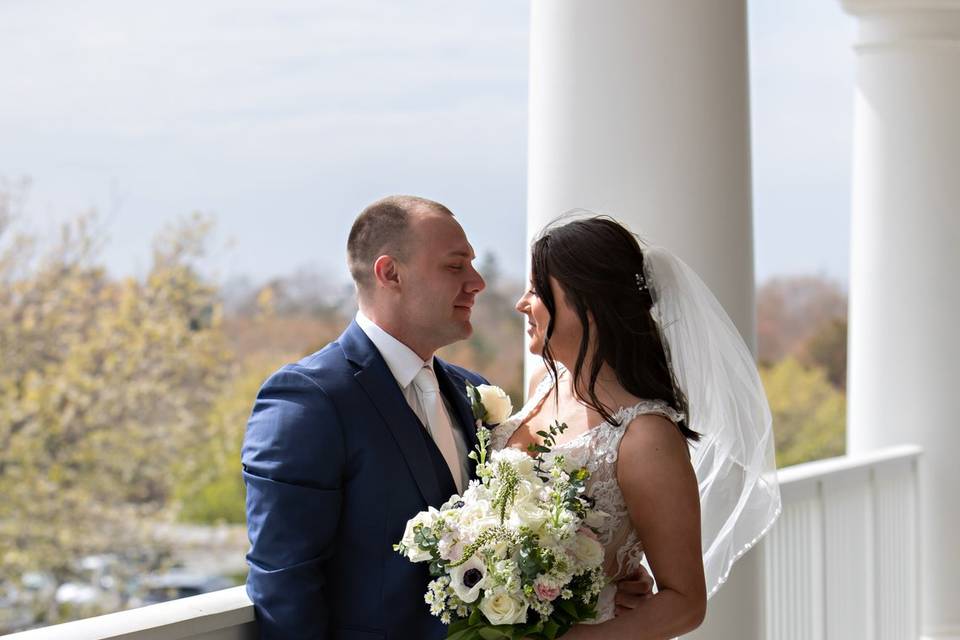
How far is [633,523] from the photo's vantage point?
319 centimetres

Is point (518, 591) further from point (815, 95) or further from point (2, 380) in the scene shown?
point (815, 95)

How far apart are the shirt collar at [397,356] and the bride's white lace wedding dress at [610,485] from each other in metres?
→ 0.43

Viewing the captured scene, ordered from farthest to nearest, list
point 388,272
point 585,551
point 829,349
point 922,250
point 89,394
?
point 829,349 < point 89,394 < point 922,250 < point 388,272 < point 585,551

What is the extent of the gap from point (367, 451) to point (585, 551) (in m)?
0.59

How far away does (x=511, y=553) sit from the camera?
2.84 meters

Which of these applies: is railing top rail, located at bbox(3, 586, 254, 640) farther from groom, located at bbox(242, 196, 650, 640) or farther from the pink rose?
the pink rose

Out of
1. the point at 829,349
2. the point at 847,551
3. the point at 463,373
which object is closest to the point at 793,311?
the point at 829,349

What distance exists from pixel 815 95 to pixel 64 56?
18.8 metres

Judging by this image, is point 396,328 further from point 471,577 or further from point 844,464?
point 844,464

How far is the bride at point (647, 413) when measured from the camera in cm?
310

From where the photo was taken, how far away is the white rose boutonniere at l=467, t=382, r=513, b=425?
3.37 meters

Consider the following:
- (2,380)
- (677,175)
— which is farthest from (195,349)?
(677,175)

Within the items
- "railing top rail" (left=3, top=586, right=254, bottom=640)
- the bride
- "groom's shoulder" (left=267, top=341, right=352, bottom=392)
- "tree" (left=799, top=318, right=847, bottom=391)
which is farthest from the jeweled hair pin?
"tree" (left=799, top=318, right=847, bottom=391)

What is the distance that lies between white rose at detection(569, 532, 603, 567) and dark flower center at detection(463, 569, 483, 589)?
0.23 m
